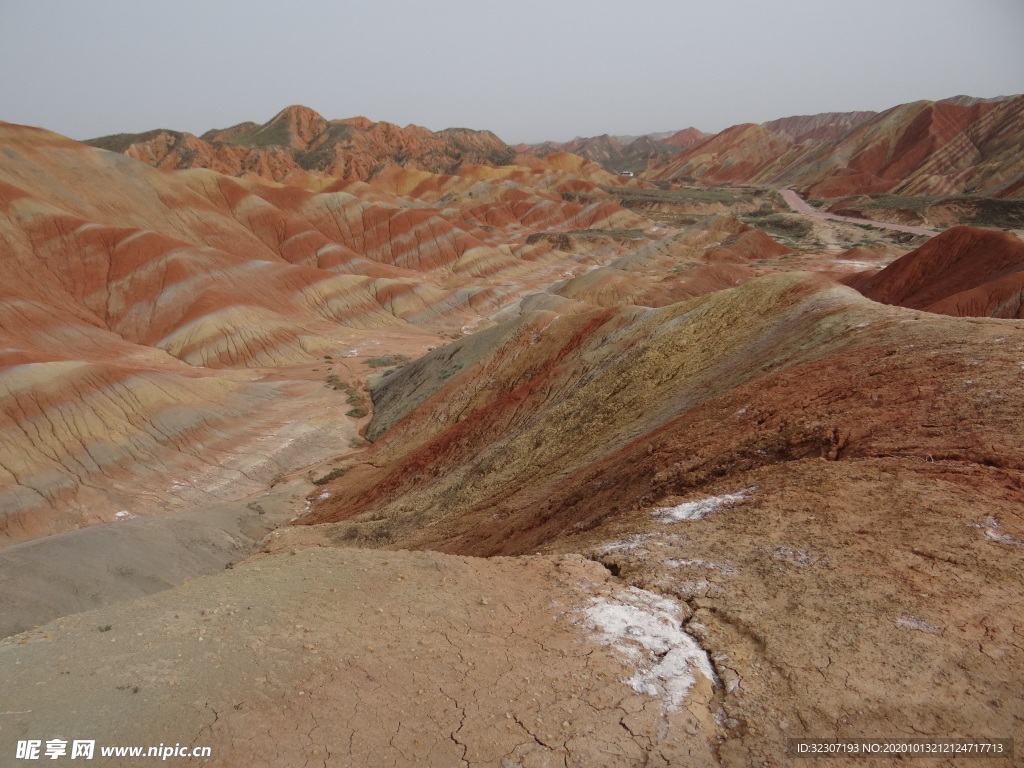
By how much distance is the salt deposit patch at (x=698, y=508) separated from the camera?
8953mm

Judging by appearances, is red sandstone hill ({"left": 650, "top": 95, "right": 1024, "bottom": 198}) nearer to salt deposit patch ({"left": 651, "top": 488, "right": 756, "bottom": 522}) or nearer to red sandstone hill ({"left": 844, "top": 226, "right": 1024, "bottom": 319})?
red sandstone hill ({"left": 844, "top": 226, "right": 1024, "bottom": 319})

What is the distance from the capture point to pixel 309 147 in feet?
467

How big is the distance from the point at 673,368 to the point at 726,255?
6288 cm

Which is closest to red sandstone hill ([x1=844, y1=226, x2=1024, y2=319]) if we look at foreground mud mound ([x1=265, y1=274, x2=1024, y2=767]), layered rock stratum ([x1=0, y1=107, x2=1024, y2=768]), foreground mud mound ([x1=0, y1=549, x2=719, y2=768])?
layered rock stratum ([x1=0, y1=107, x2=1024, y2=768])

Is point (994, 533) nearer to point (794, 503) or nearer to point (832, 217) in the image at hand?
point (794, 503)

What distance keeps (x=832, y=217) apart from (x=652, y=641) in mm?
112206

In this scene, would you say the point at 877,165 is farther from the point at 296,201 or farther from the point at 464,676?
the point at 464,676

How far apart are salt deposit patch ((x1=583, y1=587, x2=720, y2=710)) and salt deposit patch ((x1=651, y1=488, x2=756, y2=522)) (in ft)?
7.48

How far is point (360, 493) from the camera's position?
2277cm

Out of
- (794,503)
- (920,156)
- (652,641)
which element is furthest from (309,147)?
(652,641)

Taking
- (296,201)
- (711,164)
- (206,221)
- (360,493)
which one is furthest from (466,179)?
(360,493)

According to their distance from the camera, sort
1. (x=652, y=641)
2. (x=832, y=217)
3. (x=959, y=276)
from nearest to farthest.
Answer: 1. (x=652, y=641)
2. (x=959, y=276)
3. (x=832, y=217)

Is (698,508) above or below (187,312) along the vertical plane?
above

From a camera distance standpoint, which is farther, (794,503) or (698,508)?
(698,508)
